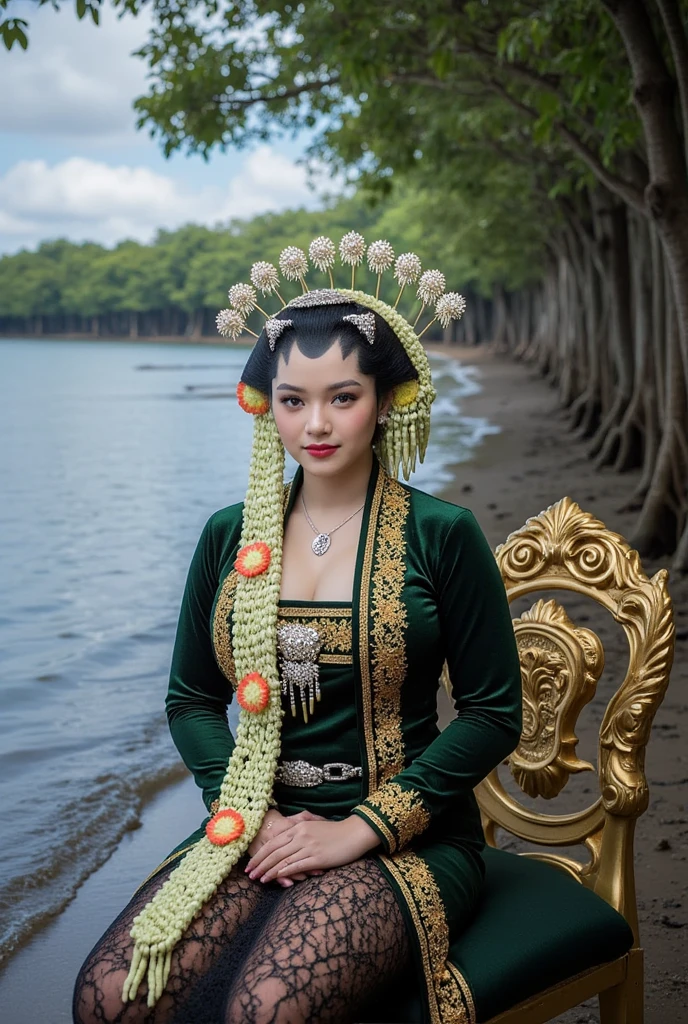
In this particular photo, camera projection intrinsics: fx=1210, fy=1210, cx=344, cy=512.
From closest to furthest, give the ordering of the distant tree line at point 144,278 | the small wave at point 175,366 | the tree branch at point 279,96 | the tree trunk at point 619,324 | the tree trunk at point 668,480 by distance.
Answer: the tree trunk at point 668,480 → the tree branch at point 279,96 → the tree trunk at point 619,324 → the small wave at point 175,366 → the distant tree line at point 144,278

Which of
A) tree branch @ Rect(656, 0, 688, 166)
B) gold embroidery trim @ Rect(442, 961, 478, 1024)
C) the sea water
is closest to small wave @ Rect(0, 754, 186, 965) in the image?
the sea water

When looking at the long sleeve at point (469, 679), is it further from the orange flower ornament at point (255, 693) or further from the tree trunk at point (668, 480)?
the tree trunk at point (668, 480)

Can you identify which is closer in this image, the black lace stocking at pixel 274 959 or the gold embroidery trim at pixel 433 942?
the black lace stocking at pixel 274 959

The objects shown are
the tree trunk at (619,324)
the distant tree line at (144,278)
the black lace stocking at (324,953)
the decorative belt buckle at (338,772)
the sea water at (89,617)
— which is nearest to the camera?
the black lace stocking at (324,953)

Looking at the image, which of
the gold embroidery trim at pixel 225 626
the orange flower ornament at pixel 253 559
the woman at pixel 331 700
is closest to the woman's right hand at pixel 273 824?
the woman at pixel 331 700

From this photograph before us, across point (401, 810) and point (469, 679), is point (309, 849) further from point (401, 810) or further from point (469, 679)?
point (469, 679)

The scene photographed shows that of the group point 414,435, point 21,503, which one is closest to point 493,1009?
point 414,435

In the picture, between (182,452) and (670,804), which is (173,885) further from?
(182,452)

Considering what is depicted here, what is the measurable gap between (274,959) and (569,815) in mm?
1016

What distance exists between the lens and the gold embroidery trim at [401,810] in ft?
8.00

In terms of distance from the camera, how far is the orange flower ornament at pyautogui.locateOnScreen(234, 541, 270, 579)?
2654 mm

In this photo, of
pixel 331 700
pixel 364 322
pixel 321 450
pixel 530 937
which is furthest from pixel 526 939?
pixel 364 322

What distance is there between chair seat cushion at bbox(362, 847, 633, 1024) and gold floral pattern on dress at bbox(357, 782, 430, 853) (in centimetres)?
24

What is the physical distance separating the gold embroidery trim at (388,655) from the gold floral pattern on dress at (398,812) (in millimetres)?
88
